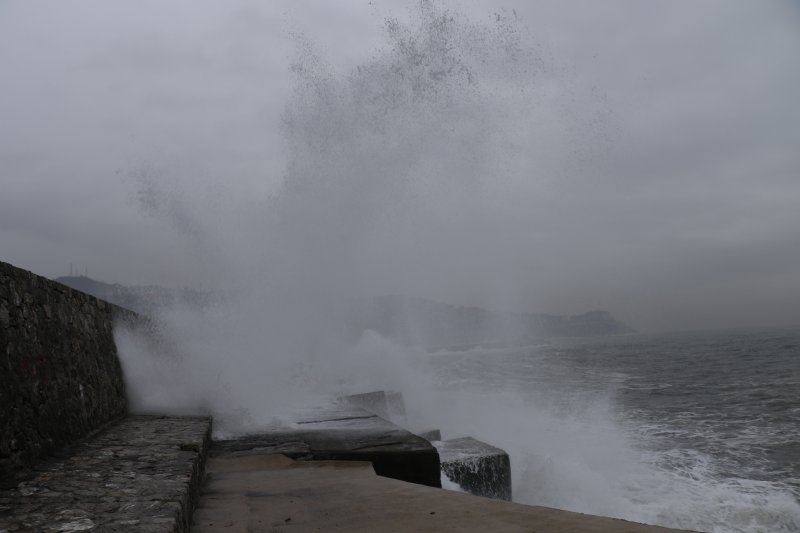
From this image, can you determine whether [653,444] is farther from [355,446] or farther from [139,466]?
[139,466]

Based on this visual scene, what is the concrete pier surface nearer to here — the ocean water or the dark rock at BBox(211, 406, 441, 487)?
the dark rock at BBox(211, 406, 441, 487)

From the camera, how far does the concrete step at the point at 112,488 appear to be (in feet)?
7.50

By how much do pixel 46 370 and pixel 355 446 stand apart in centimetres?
252

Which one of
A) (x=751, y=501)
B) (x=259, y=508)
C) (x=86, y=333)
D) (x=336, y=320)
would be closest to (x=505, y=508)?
(x=259, y=508)

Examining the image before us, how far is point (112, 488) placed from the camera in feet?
9.16

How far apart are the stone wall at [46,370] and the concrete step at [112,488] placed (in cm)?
15

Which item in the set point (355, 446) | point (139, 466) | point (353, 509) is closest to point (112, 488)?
point (139, 466)

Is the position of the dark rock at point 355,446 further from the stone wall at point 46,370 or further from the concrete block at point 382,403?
the concrete block at point 382,403

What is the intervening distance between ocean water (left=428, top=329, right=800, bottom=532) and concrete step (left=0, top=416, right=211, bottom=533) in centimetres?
476

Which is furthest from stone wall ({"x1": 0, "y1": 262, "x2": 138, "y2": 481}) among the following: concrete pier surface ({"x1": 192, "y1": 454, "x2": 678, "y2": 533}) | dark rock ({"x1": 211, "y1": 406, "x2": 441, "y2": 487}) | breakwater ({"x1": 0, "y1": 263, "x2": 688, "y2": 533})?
dark rock ({"x1": 211, "y1": 406, "x2": 441, "y2": 487})

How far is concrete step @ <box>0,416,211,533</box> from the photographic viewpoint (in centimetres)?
229

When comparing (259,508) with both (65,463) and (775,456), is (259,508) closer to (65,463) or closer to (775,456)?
(65,463)

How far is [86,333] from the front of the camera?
4523 millimetres

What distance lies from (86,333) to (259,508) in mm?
2115
